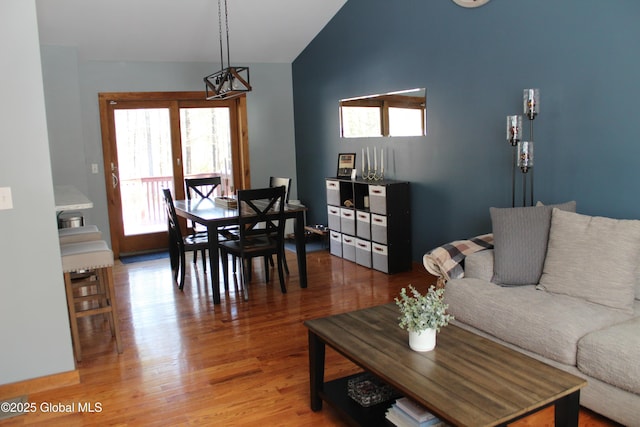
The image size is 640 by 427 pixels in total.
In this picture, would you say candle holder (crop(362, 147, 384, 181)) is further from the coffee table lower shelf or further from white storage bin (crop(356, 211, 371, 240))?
the coffee table lower shelf

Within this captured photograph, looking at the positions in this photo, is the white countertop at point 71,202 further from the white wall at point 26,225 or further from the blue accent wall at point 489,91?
the blue accent wall at point 489,91

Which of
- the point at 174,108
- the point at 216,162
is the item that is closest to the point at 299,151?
the point at 216,162

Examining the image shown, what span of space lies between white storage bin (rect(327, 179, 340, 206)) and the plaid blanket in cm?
230

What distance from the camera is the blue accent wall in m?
3.50

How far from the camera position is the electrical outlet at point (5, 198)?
287 centimetres

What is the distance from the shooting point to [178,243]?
16.4 ft

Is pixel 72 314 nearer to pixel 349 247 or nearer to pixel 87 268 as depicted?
pixel 87 268

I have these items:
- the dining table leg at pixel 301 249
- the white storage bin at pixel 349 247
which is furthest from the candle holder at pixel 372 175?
the dining table leg at pixel 301 249

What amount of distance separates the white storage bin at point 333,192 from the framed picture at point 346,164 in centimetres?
19

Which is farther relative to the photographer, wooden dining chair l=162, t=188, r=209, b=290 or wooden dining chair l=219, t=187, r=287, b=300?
wooden dining chair l=162, t=188, r=209, b=290

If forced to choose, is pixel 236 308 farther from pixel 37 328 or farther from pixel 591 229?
pixel 591 229

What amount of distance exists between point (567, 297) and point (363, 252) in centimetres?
272

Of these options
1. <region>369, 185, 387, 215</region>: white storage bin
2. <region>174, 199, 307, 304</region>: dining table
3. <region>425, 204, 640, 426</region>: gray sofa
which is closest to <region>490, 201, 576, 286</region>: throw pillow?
<region>425, 204, 640, 426</region>: gray sofa

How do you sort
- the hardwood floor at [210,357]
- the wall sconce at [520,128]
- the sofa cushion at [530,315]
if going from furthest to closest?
the wall sconce at [520,128]
the hardwood floor at [210,357]
the sofa cushion at [530,315]
